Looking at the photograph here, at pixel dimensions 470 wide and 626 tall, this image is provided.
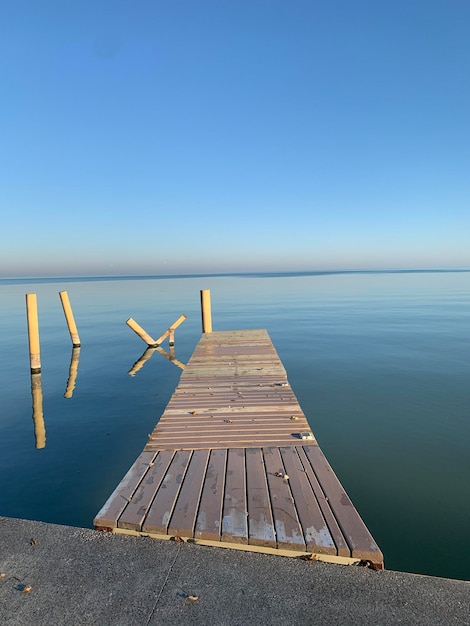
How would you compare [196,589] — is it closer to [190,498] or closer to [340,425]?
[190,498]

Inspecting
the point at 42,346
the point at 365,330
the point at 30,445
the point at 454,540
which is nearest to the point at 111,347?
the point at 42,346

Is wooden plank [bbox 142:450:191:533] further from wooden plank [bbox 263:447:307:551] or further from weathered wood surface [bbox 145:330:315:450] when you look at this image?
wooden plank [bbox 263:447:307:551]

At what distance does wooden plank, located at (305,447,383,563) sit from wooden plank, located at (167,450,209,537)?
143cm

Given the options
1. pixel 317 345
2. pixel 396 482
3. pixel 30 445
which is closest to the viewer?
pixel 396 482

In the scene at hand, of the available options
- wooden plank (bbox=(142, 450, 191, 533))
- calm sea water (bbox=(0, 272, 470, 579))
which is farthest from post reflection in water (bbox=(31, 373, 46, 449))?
wooden plank (bbox=(142, 450, 191, 533))

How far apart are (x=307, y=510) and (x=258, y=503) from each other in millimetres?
518

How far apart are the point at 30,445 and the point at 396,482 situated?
754cm

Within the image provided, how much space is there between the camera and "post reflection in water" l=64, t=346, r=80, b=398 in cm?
1227

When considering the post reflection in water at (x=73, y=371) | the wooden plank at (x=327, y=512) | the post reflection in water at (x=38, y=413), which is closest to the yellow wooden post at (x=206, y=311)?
the post reflection in water at (x=73, y=371)

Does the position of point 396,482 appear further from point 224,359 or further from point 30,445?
point 30,445

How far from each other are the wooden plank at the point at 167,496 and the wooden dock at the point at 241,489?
0.03 ft

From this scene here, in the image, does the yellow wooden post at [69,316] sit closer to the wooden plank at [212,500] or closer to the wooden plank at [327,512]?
the wooden plank at [212,500]

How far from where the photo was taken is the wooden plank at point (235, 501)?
11.5 feet

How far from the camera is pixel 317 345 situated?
687 inches
